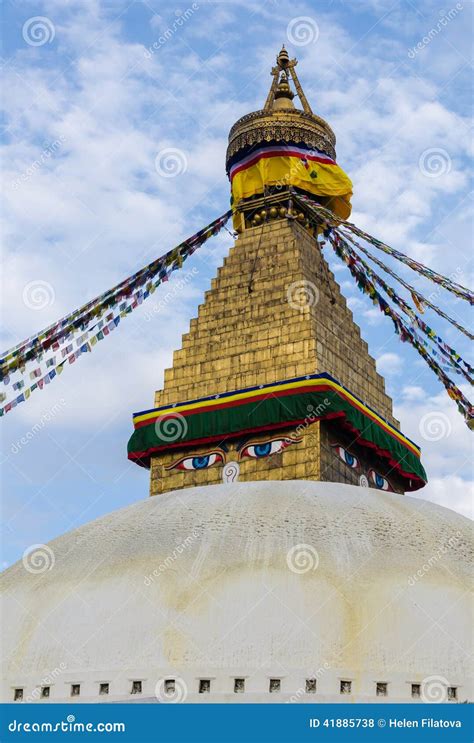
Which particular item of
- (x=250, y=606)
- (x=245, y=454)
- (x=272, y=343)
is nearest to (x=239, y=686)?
(x=250, y=606)

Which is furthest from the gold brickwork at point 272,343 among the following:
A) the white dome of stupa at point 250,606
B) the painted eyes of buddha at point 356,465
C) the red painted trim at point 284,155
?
the white dome of stupa at point 250,606

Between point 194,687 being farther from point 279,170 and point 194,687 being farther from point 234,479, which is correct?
point 279,170

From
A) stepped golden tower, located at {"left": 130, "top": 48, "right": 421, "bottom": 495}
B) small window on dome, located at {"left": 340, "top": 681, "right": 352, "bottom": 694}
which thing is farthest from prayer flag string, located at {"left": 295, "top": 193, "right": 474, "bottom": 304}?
small window on dome, located at {"left": 340, "top": 681, "right": 352, "bottom": 694}

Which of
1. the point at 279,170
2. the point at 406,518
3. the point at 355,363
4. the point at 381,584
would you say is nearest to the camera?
the point at 381,584

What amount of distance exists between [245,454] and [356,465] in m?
1.85

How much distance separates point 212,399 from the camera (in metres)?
16.0

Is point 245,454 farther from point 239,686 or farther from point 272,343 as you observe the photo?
point 239,686

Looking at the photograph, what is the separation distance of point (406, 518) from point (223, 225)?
410 inches

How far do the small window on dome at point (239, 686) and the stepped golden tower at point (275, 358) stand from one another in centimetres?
747

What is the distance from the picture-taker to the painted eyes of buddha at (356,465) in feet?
51.5

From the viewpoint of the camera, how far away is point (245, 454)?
15.6 meters
